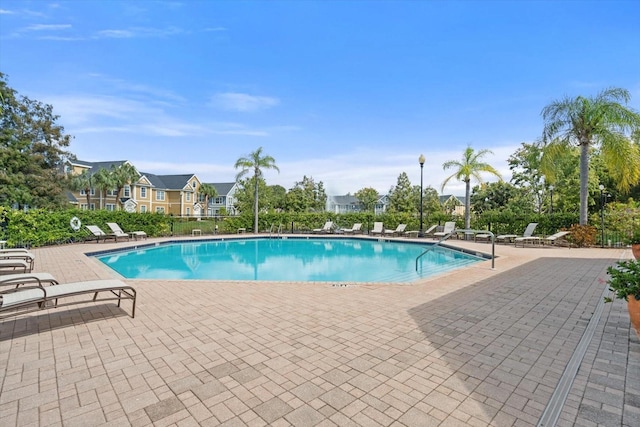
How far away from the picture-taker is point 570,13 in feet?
31.3

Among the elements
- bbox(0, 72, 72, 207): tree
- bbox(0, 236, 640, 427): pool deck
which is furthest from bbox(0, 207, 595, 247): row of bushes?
bbox(0, 72, 72, 207): tree

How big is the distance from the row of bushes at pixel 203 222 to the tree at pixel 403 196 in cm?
2191

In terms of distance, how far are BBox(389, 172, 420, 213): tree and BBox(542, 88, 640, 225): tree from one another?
91.3 feet

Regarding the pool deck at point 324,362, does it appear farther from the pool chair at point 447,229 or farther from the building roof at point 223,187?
the building roof at point 223,187

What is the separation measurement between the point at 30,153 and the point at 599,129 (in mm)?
37881

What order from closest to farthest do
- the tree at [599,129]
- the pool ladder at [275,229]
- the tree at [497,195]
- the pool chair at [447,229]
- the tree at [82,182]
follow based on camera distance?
the tree at [599,129], the pool chair at [447,229], the pool ladder at [275,229], the tree at [497,195], the tree at [82,182]

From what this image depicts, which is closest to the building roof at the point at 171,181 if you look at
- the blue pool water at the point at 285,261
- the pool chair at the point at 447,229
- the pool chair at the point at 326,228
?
the pool chair at the point at 326,228

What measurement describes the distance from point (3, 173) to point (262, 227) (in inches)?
755

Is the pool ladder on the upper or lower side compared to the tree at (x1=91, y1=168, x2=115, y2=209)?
lower

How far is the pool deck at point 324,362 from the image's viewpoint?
234 centimetres

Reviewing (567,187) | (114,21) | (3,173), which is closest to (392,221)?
(567,187)

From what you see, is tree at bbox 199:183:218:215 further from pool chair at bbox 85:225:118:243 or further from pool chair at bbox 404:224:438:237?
pool chair at bbox 404:224:438:237

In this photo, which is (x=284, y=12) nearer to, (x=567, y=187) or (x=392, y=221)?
(x=392, y=221)

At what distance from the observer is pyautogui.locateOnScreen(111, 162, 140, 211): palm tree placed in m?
37.2
